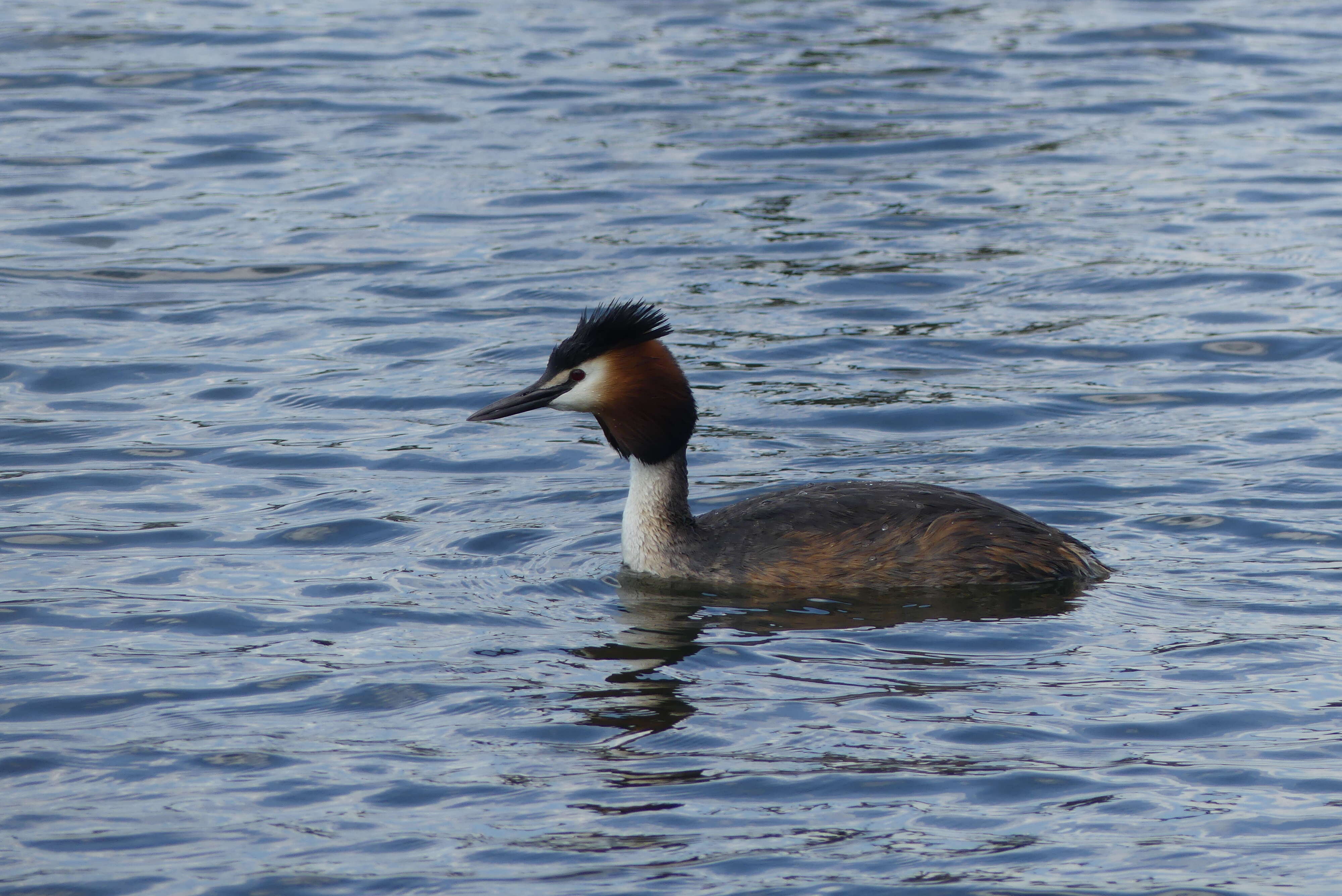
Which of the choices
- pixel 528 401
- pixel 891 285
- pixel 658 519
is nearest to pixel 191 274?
pixel 891 285

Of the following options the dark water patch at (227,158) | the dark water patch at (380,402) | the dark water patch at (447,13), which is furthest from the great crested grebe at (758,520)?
the dark water patch at (447,13)

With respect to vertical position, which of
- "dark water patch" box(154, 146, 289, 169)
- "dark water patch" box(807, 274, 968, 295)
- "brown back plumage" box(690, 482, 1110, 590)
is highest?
"dark water patch" box(154, 146, 289, 169)

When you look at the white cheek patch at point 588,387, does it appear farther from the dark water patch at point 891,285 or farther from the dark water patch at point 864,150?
the dark water patch at point 864,150

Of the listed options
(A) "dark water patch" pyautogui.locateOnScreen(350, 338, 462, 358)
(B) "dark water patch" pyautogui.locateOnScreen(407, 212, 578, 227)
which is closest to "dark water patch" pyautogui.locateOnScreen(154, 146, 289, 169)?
(B) "dark water patch" pyautogui.locateOnScreen(407, 212, 578, 227)

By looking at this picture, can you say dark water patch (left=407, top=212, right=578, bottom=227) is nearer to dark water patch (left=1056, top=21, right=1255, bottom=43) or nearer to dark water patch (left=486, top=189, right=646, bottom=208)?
dark water patch (left=486, top=189, right=646, bottom=208)

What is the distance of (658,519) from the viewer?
8742mm

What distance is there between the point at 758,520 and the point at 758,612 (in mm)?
522

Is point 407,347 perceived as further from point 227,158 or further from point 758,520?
point 227,158

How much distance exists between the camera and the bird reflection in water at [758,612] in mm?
7688

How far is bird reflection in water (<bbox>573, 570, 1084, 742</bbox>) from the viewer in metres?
7.69

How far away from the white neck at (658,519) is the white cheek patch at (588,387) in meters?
0.38

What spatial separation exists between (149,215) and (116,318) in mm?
2472

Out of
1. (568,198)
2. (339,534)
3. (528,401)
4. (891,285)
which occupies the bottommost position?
(339,534)

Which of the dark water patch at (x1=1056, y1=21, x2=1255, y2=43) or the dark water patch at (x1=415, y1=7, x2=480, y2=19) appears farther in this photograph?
the dark water patch at (x1=415, y1=7, x2=480, y2=19)
